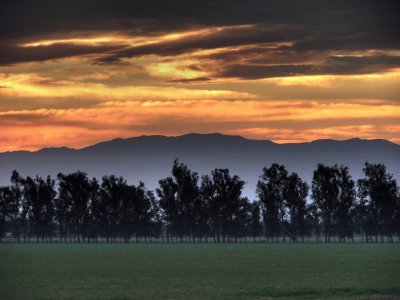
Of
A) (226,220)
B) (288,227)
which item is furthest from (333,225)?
(226,220)

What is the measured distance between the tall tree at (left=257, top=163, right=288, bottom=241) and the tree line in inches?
7.1

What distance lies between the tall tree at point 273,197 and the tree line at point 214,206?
179 mm

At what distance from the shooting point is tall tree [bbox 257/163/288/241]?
155875 mm

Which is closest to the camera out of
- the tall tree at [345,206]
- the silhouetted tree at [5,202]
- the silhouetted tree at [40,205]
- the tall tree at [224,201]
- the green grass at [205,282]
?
the green grass at [205,282]

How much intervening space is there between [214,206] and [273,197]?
1284 cm

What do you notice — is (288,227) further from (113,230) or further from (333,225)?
(113,230)

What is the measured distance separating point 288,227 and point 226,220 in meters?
13.1

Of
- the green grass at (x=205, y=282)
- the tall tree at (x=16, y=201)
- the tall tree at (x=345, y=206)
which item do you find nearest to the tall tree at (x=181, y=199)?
the tall tree at (x=345, y=206)

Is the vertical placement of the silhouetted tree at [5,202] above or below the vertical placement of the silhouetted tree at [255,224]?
above

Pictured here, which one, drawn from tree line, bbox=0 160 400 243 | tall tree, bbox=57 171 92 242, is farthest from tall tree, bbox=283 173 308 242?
tall tree, bbox=57 171 92 242

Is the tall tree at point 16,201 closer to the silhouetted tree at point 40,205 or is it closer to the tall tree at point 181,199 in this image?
the silhouetted tree at point 40,205

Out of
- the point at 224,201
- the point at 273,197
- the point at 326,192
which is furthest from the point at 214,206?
the point at 326,192

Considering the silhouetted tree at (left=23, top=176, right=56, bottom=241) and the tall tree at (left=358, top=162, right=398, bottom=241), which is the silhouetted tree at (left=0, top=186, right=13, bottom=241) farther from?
the tall tree at (left=358, top=162, right=398, bottom=241)

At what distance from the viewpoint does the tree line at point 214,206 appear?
156125 millimetres
